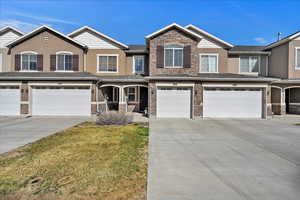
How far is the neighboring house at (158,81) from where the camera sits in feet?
48.9

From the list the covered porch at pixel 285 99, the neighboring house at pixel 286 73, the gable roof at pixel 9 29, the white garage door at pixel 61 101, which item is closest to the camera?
the white garage door at pixel 61 101

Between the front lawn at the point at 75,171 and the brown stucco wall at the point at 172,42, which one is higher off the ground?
the brown stucco wall at the point at 172,42

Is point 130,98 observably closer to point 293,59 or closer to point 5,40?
point 5,40

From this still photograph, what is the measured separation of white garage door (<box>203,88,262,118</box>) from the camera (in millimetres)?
15133

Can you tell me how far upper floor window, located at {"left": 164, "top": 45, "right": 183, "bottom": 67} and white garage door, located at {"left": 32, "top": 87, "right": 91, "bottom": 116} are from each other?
7.13m

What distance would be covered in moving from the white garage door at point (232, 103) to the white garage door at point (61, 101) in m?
9.97

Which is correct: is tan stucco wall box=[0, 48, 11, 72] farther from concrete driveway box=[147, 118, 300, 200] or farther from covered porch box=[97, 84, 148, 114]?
concrete driveway box=[147, 118, 300, 200]

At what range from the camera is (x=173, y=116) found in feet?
48.7

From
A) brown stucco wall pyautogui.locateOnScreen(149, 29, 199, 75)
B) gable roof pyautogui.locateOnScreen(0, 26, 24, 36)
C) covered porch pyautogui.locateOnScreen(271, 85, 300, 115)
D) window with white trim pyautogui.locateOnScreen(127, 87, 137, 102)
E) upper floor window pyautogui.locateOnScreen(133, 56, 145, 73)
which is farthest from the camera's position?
window with white trim pyautogui.locateOnScreen(127, 87, 137, 102)

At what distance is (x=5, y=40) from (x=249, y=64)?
25.0 meters

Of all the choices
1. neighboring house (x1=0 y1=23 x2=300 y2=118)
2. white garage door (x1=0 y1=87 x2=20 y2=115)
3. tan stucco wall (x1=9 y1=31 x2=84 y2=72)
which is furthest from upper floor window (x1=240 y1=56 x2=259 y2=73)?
white garage door (x1=0 y1=87 x2=20 y2=115)

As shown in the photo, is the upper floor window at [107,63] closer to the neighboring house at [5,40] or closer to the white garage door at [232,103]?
the neighboring house at [5,40]

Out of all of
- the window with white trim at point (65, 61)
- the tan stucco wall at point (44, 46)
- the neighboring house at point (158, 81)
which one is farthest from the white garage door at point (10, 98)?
the window with white trim at point (65, 61)

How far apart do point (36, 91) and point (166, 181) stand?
50.0 feet
